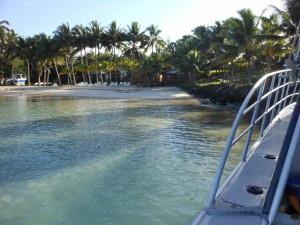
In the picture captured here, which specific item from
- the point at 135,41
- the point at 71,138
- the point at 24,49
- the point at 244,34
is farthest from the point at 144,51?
the point at 71,138

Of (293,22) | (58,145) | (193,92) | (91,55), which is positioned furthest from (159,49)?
(58,145)

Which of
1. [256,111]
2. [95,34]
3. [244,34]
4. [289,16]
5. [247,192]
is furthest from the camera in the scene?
[95,34]

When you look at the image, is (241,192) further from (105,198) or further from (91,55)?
(91,55)

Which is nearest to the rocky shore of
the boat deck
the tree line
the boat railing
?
the tree line

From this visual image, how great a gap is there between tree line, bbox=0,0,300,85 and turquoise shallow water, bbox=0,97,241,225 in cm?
1568

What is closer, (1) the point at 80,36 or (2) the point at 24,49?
(1) the point at 80,36

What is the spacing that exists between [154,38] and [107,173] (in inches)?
2041

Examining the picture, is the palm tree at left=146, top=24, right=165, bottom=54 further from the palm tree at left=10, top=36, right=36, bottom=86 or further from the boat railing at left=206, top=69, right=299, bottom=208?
the boat railing at left=206, top=69, right=299, bottom=208

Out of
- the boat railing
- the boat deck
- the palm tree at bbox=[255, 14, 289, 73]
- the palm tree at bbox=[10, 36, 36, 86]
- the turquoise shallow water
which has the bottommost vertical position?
the turquoise shallow water

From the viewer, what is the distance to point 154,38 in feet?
191

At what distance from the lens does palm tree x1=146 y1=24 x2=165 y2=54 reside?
57375 mm

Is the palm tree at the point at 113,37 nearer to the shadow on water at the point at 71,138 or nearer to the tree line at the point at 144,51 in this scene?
the tree line at the point at 144,51

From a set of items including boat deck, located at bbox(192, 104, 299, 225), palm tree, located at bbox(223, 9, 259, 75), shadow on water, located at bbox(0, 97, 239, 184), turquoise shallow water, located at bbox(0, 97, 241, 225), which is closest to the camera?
boat deck, located at bbox(192, 104, 299, 225)

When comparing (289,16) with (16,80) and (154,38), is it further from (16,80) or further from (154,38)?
(16,80)
